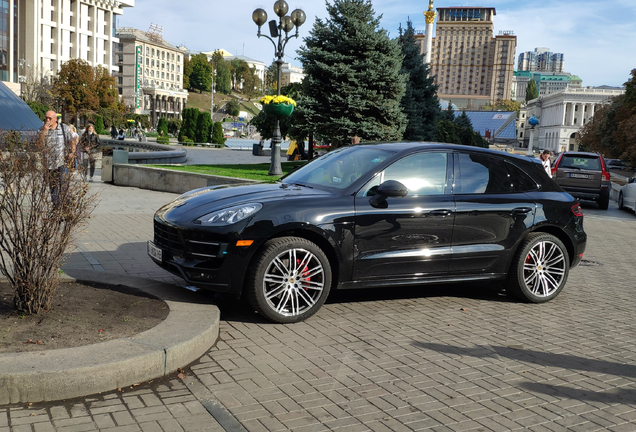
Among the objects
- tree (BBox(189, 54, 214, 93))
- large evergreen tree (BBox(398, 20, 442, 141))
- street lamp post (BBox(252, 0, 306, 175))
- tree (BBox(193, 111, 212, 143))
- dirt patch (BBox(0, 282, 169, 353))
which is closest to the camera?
dirt patch (BBox(0, 282, 169, 353))

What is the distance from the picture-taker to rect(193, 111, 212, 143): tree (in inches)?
2203

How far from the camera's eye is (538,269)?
273 inches

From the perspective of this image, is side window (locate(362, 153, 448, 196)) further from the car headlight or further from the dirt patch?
the dirt patch

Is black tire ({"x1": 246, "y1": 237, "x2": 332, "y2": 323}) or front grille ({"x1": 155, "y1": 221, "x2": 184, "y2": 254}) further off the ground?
front grille ({"x1": 155, "y1": 221, "x2": 184, "y2": 254})

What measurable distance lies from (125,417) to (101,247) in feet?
17.3

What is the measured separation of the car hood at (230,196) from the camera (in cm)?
573

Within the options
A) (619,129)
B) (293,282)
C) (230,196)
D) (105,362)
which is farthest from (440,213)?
(619,129)

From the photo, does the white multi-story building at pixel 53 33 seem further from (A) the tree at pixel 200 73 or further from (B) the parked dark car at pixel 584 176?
(B) the parked dark car at pixel 584 176

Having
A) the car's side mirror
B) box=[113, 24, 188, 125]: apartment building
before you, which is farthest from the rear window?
box=[113, 24, 188, 125]: apartment building

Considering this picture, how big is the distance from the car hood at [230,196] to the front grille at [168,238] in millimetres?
125

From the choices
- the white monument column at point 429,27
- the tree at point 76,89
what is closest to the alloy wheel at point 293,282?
the tree at point 76,89

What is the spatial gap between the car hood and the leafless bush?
1153mm

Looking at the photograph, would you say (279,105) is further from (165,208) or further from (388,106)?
(165,208)

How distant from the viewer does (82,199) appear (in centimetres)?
486
